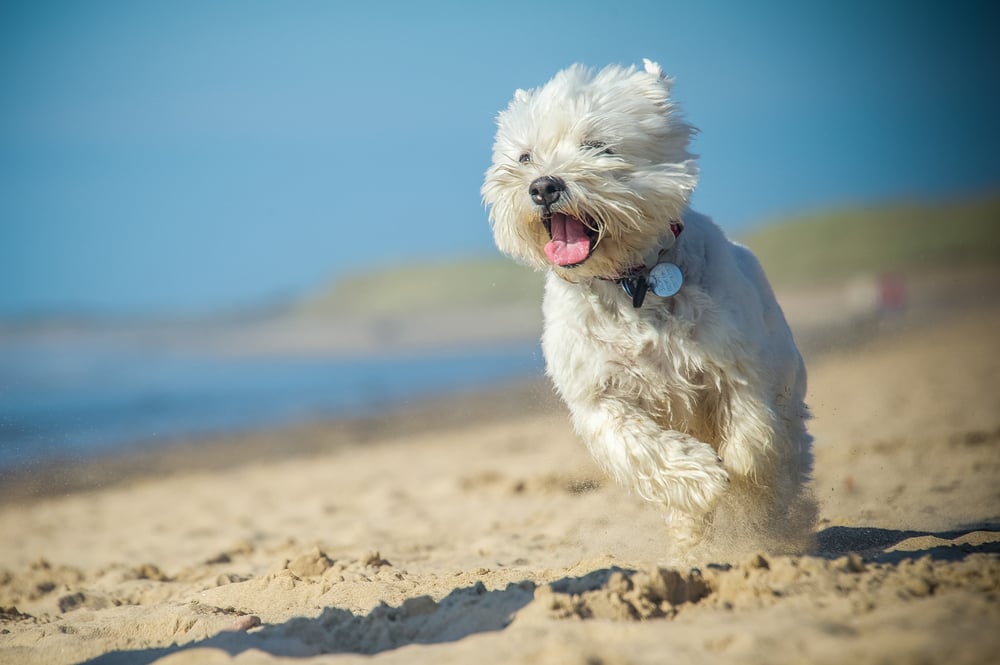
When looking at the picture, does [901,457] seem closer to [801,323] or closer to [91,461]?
[91,461]

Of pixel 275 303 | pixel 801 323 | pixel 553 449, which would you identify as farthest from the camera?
pixel 275 303

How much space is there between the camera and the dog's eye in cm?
490

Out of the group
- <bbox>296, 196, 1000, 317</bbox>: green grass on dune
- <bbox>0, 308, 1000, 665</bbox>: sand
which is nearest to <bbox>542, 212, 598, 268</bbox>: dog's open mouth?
<bbox>0, 308, 1000, 665</bbox>: sand

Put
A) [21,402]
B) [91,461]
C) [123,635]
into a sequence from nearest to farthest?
[123,635] → [91,461] → [21,402]

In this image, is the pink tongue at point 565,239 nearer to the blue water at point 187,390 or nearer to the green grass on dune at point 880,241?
the blue water at point 187,390

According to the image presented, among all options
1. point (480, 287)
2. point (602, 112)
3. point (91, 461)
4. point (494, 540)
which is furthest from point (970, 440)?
point (480, 287)

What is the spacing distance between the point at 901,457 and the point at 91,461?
1090 cm

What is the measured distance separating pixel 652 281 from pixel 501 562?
211 centimetres

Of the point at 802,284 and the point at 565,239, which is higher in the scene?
the point at 565,239

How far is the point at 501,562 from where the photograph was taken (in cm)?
609

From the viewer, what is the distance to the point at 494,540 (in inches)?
274

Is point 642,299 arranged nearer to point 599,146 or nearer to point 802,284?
point 599,146

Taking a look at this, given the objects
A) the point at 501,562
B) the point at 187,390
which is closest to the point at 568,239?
the point at 501,562

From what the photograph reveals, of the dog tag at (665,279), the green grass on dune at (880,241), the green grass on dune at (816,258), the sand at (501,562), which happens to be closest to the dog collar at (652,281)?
the dog tag at (665,279)
